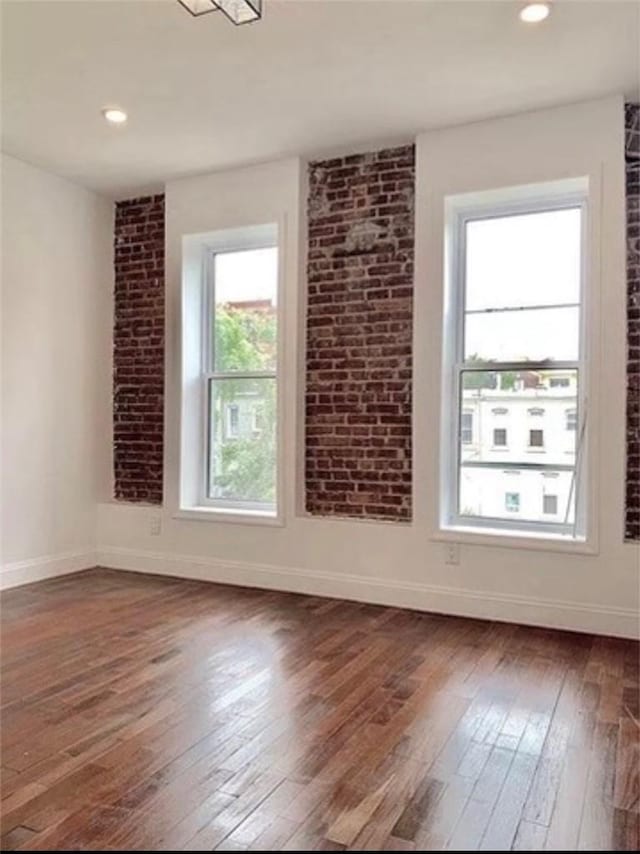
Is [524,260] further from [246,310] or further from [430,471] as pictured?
[246,310]

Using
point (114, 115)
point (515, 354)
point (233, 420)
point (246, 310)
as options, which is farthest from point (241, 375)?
point (515, 354)

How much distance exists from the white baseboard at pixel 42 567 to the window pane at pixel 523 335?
337 centimetres

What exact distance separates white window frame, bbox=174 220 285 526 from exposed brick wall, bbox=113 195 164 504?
300mm

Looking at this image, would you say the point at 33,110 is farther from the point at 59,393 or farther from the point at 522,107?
the point at 522,107

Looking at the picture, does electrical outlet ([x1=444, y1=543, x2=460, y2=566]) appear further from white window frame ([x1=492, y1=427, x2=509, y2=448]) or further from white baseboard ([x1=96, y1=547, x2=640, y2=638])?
white window frame ([x1=492, y1=427, x2=509, y2=448])

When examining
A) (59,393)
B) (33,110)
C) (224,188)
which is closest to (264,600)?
(59,393)

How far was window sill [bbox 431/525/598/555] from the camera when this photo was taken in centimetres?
364

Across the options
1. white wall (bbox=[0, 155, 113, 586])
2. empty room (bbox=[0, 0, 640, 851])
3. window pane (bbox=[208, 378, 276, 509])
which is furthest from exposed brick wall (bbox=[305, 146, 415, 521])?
white wall (bbox=[0, 155, 113, 586])

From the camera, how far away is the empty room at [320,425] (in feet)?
7.04

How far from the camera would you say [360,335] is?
4.32 meters

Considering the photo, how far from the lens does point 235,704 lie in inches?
103

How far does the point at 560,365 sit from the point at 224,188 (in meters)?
2.73

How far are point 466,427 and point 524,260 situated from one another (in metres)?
1.11

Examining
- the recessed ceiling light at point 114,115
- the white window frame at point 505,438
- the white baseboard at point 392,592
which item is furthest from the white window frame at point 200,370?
the white window frame at point 505,438
